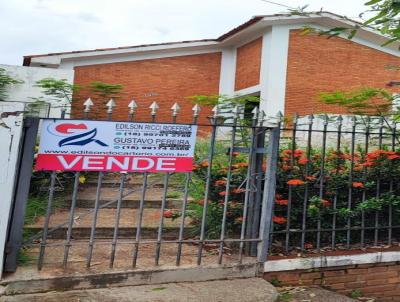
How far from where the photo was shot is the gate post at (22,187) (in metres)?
3.27

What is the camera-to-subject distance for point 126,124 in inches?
139

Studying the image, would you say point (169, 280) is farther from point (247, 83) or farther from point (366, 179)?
point (247, 83)

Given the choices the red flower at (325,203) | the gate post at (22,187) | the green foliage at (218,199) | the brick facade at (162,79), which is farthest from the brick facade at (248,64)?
the gate post at (22,187)

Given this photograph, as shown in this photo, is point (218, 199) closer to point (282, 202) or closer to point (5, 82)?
point (282, 202)

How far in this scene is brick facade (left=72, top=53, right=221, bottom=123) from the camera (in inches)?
466

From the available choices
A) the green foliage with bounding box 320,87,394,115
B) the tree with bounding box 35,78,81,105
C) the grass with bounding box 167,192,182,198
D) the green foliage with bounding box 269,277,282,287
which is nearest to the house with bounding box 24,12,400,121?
the tree with bounding box 35,78,81,105

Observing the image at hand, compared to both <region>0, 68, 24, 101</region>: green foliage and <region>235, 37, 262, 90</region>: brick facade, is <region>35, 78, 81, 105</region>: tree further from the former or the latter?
<region>235, 37, 262, 90</region>: brick facade

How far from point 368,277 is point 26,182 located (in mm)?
3296

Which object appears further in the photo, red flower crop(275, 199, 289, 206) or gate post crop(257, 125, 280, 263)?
red flower crop(275, 199, 289, 206)

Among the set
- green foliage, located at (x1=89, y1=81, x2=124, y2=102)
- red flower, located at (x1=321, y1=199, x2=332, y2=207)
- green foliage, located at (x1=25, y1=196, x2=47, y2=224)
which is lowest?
green foliage, located at (x1=25, y1=196, x2=47, y2=224)

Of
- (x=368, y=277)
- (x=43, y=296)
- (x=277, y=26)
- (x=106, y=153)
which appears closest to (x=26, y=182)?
(x=106, y=153)

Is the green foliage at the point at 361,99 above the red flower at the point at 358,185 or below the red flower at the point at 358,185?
above

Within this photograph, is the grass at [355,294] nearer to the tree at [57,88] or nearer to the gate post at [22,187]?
the gate post at [22,187]

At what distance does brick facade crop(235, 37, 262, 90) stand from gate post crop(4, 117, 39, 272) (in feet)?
30.8
